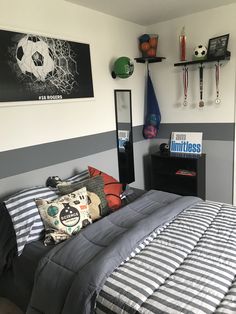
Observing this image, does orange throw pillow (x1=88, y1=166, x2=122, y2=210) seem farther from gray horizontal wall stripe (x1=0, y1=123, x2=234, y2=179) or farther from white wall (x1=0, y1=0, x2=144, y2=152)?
white wall (x1=0, y1=0, x2=144, y2=152)

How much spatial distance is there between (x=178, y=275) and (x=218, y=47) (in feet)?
8.03

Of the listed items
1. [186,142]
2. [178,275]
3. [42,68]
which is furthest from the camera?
[186,142]

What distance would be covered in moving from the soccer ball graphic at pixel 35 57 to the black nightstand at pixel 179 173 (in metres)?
1.69

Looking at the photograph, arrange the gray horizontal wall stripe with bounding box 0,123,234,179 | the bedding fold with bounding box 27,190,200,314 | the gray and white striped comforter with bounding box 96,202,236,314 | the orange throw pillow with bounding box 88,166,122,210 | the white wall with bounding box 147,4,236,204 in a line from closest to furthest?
the gray and white striped comforter with bounding box 96,202,236,314 < the bedding fold with bounding box 27,190,200,314 < the gray horizontal wall stripe with bounding box 0,123,234,179 < the orange throw pillow with bounding box 88,166,122,210 < the white wall with bounding box 147,4,236,204

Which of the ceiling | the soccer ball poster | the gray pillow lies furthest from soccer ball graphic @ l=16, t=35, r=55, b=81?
the gray pillow

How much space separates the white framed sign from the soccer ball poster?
50.6 inches

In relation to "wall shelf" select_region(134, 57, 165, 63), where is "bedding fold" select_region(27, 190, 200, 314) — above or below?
below

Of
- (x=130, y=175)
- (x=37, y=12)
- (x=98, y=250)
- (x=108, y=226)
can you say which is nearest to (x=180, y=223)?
(x=108, y=226)

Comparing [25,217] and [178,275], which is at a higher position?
[25,217]

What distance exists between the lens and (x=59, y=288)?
147cm

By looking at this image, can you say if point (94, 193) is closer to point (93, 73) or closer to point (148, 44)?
point (93, 73)

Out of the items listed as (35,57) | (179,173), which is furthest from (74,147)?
(179,173)

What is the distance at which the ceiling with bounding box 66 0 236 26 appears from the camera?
8.54ft

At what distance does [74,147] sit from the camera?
2.70 m
